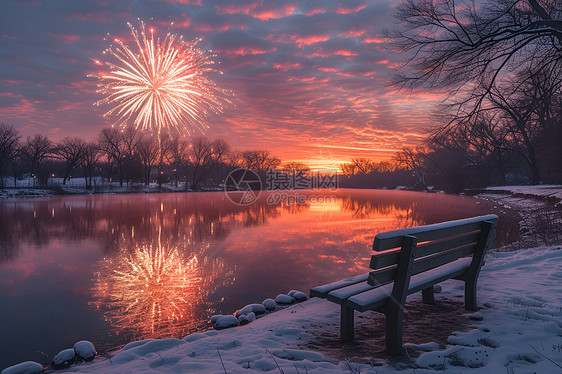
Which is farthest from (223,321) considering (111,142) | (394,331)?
(111,142)

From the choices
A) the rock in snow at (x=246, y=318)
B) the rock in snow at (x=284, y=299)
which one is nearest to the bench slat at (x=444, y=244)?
the rock in snow at (x=246, y=318)

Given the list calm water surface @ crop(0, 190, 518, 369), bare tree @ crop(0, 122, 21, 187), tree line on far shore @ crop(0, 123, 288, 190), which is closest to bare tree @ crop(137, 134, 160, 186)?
tree line on far shore @ crop(0, 123, 288, 190)

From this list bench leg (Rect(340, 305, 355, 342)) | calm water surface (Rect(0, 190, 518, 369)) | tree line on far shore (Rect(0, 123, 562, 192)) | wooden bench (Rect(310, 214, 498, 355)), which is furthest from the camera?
tree line on far shore (Rect(0, 123, 562, 192))

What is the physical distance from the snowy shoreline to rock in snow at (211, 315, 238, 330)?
232 millimetres

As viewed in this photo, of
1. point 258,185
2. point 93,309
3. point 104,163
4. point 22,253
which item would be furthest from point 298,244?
point 104,163

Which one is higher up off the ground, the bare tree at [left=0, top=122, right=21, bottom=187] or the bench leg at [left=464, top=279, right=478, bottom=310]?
the bare tree at [left=0, top=122, right=21, bottom=187]

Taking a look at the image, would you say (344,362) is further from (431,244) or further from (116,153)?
(116,153)

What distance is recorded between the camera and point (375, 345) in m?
3.81

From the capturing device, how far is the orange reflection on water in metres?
5.16

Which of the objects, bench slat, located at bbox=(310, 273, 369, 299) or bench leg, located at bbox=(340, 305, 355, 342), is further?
bench slat, located at bbox=(310, 273, 369, 299)

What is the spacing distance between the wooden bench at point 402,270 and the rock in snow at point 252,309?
6.18ft

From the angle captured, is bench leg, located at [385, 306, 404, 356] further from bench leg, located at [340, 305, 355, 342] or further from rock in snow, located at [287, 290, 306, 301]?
rock in snow, located at [287, 290, 306, 301]

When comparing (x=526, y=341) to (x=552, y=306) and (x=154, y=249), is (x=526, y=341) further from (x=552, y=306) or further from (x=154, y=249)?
(x=154, y=249)

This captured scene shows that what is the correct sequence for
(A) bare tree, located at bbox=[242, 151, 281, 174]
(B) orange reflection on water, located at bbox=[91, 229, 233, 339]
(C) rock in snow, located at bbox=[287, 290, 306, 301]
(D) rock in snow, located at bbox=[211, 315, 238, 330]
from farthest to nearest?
(A) bare tree, located at bbox=[242, 151, 281, 174] → (C) rock in snow, located at bbox=[287, 290, 306, 301] → (B) orange reflection on water, located at bbox=[91, 229, 233, 339] → (D) rock in snow, located at bbox=[211, 315, 238, 330]
